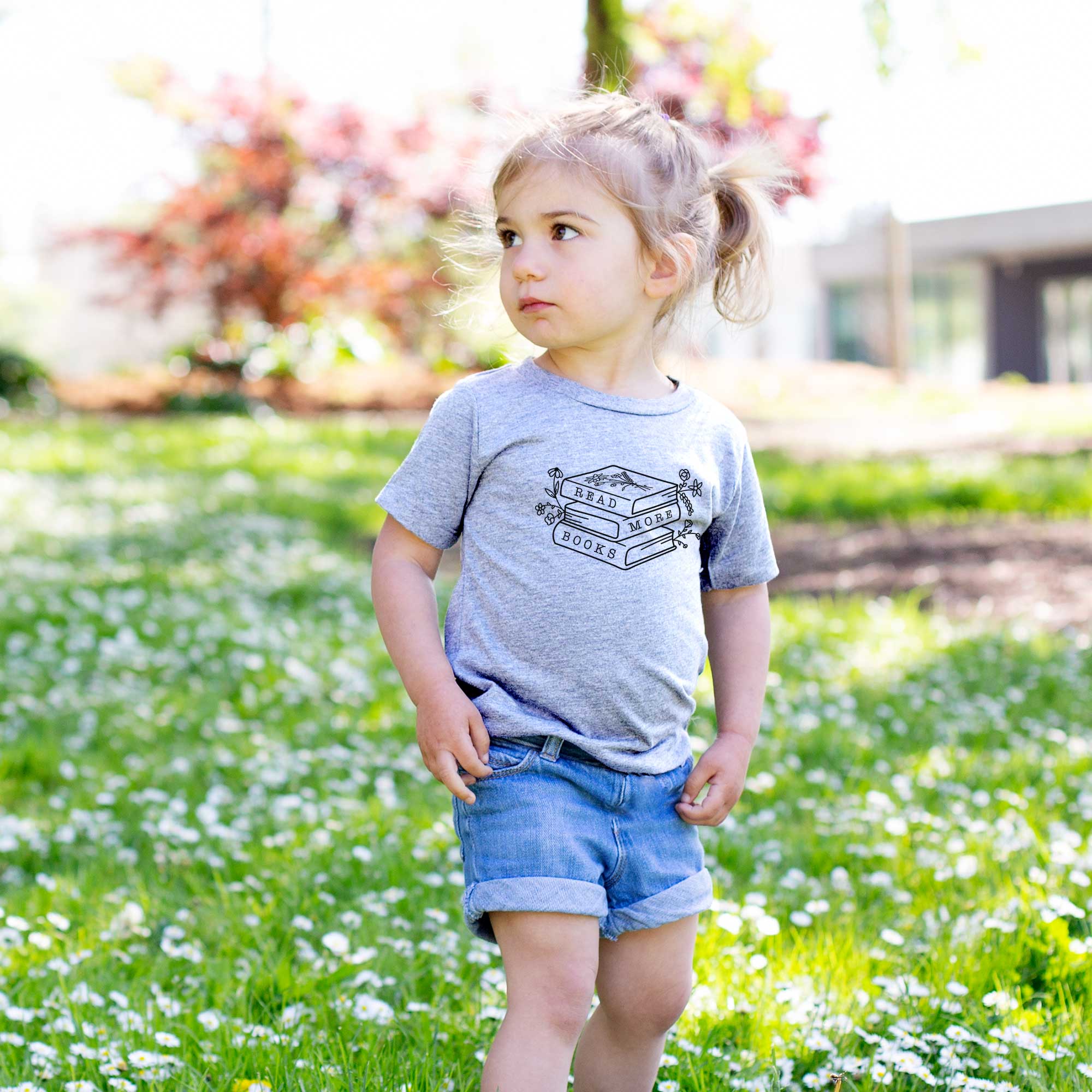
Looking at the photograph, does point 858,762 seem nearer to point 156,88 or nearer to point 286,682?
point 286,682

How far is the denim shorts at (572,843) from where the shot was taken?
6.19 ft

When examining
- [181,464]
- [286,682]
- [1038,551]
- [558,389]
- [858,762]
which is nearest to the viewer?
[558,389]

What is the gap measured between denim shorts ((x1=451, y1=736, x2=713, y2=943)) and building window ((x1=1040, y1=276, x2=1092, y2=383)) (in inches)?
1176

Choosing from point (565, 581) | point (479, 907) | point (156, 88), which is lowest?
point (479, 907)

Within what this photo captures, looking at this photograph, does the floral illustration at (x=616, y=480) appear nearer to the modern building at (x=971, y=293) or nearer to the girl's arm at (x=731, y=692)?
the girl's arm at (x=731, y=692)

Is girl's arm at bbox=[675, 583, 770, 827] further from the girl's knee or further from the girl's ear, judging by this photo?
the girl's ear

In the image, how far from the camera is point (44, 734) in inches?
173

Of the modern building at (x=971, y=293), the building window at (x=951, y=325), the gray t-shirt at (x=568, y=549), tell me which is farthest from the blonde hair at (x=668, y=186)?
the building window at (x=951, y=325)

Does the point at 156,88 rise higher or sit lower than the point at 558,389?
higher

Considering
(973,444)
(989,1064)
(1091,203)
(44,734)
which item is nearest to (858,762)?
(989,1064)

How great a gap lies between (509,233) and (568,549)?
529 millimetres

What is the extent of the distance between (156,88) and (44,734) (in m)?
13.9

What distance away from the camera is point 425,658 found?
6.44 ft

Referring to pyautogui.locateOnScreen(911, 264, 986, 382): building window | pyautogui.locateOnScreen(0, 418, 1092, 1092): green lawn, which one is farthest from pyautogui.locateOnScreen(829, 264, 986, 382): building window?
pyautogui.locateOnScreen(0, 418, 1092, 1092): green lawn
